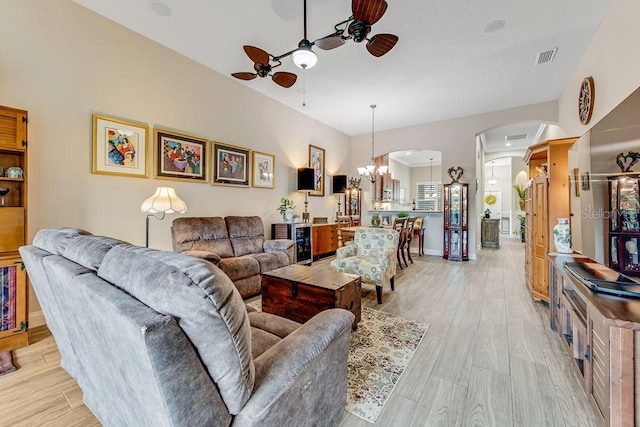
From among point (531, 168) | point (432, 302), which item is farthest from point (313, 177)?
point (531, 168)

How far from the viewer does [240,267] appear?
334 centimetres

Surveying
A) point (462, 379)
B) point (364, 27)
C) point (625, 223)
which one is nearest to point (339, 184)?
point (364, 27)

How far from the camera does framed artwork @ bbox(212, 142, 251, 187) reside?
13.9ft

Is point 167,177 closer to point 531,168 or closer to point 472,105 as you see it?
point 531,168

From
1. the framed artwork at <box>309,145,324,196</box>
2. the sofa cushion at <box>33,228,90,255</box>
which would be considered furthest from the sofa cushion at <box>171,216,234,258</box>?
the framed artwork at <box>309,145,324,196</box>

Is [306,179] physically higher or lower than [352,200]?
higher

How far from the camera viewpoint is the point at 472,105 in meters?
5.44

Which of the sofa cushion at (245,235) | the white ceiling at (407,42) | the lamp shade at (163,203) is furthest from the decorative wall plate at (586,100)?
the lamp shade at (163,203)

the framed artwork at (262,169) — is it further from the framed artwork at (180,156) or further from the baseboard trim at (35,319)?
the baseboard trim at (35,319)

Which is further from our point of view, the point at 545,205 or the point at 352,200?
the point at 352,200

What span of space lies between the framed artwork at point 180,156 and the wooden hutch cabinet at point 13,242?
4.34 feet

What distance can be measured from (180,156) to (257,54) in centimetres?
192

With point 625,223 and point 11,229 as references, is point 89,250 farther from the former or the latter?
point 625,223

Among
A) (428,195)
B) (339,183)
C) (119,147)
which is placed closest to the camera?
(119,147)
